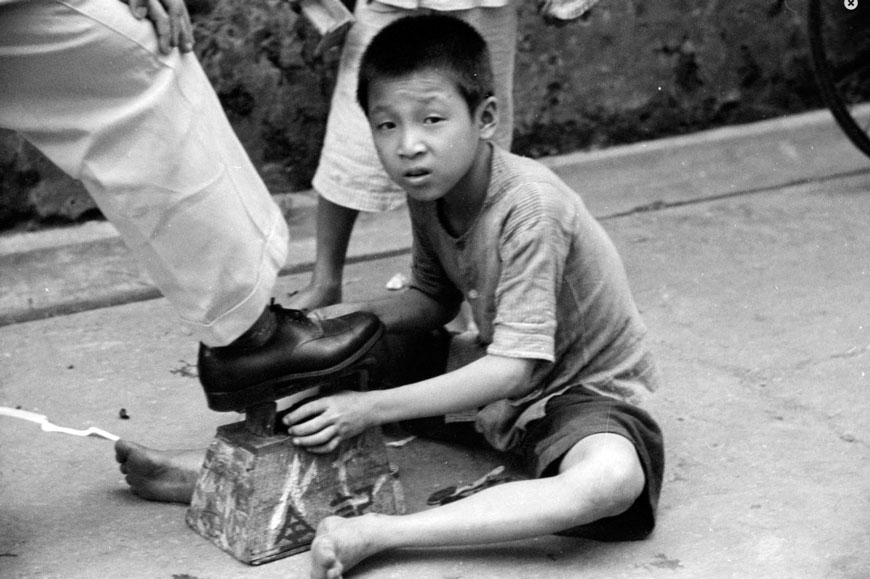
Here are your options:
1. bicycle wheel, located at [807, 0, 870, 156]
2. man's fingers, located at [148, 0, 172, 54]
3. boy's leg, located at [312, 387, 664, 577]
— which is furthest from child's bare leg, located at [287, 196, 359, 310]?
bicycle wheel, located at [807, 0, 870, 156]

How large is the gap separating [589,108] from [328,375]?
2707mm

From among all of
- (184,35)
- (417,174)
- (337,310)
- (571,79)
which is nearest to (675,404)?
(337,310)

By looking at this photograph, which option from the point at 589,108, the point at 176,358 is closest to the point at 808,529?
the point at 176,358

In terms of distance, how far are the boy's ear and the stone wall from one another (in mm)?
1773

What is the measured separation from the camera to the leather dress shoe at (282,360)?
215 cm

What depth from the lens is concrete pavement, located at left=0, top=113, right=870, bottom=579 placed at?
2170mm

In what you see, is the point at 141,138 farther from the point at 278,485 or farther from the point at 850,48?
the point at 850,48

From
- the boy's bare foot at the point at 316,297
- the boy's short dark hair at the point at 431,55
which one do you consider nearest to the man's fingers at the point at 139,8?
the boy's short dark hair at the point at 431,55

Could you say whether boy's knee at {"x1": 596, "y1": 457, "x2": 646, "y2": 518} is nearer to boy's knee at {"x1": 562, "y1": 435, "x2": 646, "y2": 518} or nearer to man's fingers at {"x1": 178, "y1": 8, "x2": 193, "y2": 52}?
boy's knee at {"x1": 562, "y1": 435, "x2": 646, "y2": 518}

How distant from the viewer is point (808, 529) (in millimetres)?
2230

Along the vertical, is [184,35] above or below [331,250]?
above

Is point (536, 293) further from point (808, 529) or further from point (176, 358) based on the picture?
point (176, 358)

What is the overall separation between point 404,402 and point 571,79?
267cm

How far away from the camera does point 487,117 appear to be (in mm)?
2359
